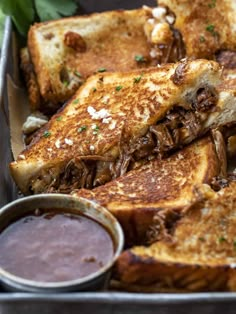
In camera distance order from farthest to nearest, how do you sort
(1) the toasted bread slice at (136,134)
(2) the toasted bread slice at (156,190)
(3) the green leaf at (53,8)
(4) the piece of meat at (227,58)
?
1. (3) the green leaf at (53,8)
2. (4) the piece of meat at (227,58)
3. (1) the toasted bread slice at (136,134)
4. (2) the toasted bread slice at (156,190)

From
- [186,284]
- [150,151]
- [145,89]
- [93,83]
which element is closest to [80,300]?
[186,284]

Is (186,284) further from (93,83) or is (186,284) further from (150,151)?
(93,83)

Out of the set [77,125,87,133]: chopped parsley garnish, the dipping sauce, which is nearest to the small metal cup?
the dipping sauce

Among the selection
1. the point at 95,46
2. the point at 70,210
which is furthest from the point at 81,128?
the point at 95,46

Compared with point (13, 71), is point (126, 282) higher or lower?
lower

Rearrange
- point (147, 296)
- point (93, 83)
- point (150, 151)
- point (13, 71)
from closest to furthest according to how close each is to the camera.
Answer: point (147, 296) → point (150, 151) → point (93, 83) → point (13, 71)

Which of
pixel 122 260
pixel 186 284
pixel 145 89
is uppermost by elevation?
pixel 145 89

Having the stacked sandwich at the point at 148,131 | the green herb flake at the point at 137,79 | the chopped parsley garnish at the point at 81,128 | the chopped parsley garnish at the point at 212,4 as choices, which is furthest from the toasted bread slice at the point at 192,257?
the chopped parsley garnish at the point at 212,4

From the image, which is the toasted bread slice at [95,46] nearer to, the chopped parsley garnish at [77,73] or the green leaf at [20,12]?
the chopped parsley garnish at [77,73]
